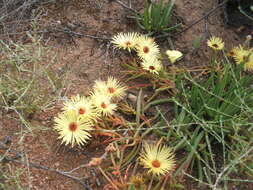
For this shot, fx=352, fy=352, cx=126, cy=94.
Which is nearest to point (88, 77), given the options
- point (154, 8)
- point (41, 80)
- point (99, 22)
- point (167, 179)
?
point (41, 80)

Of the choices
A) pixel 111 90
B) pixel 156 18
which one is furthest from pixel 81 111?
pixel 156 18

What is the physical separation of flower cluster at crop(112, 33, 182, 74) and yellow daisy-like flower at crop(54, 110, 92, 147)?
1.54ft

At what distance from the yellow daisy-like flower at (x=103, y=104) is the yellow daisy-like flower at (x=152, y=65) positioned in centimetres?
31

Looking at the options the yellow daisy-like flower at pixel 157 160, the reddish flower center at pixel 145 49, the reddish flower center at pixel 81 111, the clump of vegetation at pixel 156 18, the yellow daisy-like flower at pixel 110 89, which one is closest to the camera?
the yellow daisy-like flower at pixel 157 160


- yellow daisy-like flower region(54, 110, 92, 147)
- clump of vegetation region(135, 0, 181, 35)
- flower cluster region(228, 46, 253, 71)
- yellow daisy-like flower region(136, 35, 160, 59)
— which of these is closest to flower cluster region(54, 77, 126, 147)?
yellow daisy-like flower region(54, 110, 92, 147)

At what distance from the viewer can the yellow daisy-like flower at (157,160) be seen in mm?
1428

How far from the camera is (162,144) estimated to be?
5.28 feet

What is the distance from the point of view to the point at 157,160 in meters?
1.46

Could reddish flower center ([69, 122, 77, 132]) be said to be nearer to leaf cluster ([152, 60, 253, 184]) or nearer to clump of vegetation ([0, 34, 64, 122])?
clump of vegetation ([0, 34, 64, 122])

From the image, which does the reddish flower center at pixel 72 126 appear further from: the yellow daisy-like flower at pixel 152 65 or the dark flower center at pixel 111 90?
the yellow daisy-like flower at pixel 152 65

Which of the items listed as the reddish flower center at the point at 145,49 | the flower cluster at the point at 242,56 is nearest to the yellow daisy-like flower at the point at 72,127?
the reddish flower center at the point at 145,49

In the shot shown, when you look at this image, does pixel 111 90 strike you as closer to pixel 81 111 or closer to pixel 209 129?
pixel 81 111

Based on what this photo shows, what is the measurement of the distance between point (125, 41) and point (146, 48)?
13cm

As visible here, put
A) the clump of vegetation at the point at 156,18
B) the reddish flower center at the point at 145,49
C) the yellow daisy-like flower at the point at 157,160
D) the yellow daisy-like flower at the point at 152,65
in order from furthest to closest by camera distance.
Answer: the clump of vegetation at the point at 156,18, the reddish flower center at the point at 145,49, the yellow daisy-like flower at the point at 152,65, the yellow daisy-like flower at the point at 157,160
